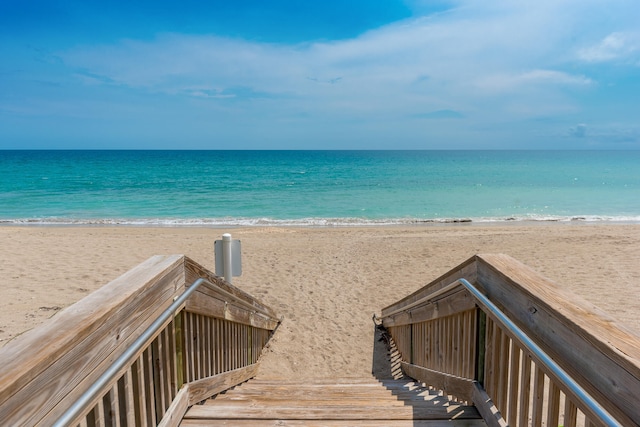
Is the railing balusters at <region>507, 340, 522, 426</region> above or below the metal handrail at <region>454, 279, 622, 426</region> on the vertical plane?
below

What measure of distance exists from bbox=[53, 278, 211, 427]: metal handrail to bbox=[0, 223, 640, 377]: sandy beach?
474 centimetres

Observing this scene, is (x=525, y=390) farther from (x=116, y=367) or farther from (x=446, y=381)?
(x=116, y=367)

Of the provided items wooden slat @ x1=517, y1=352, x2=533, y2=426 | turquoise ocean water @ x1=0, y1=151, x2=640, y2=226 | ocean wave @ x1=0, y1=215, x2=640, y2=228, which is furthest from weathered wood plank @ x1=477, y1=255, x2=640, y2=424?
turquoise ocean water @ x1=0, y1=151, x2=640, y2=226

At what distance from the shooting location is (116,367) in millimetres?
1621

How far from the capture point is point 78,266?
11.6 meters

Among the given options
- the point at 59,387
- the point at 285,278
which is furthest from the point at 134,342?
the point at 285,278

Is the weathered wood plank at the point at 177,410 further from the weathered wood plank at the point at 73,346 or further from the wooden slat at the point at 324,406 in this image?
the weathered wood plank at the point at 73,346

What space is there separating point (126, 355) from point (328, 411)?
1.77m

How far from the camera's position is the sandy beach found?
7699mm

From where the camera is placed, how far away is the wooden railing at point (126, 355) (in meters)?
1.27

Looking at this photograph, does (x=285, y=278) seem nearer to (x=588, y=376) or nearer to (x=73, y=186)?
(x=588, y=376)

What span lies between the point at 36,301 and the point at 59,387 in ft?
29.1

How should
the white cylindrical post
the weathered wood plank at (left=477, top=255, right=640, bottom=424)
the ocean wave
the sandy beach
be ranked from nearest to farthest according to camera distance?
the weathered wood plank at (left=477, top=255, right=640, bottom=424) → the white cylindrical post → the sandy beach → the ocean wave

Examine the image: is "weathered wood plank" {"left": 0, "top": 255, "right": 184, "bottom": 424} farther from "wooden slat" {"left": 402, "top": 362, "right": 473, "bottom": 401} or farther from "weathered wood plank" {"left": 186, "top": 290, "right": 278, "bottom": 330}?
"wooden slat" {"left": 402, "top": 362, "right": 473, "bottom": 401}
